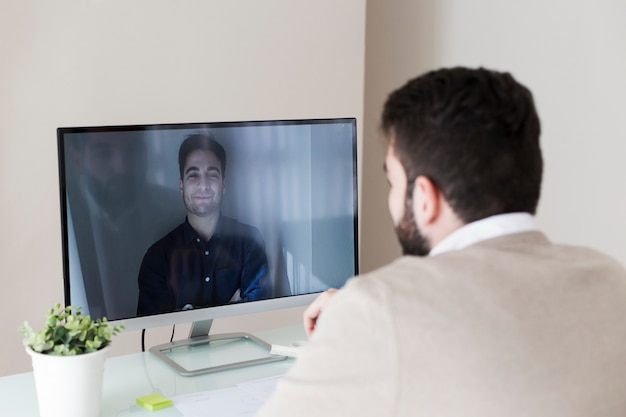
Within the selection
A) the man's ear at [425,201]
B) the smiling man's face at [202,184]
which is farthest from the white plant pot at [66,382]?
the man's ear at [425,201]

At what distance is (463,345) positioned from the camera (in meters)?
1.02

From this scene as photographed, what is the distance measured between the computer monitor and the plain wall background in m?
0.70

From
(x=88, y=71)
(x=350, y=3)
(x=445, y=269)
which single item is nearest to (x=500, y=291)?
(x=445, y=269)

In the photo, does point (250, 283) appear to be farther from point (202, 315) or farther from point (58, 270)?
point (58, 270)

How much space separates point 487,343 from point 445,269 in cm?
10

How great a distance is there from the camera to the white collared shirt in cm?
117

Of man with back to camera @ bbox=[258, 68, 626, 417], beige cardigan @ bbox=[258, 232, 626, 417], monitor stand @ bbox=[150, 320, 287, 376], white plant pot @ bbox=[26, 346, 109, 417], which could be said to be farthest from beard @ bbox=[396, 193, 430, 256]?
monitor stand @ bbox=[150, 320, 287, 376]

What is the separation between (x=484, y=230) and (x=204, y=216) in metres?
0.86

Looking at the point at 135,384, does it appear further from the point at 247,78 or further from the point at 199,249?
the point at 247,78

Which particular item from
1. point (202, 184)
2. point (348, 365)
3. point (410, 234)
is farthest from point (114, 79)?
point (348, 365)

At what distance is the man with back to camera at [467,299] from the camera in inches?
40.3

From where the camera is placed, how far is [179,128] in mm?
1871

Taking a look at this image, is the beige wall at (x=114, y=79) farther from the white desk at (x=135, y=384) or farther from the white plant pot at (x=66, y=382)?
the white plant pot at (x=66, y=382)

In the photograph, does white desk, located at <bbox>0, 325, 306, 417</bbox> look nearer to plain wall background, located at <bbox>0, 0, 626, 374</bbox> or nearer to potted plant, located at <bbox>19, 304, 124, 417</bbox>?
potted plant, located at <bbox>19, 304, 124, 417</bbox>
